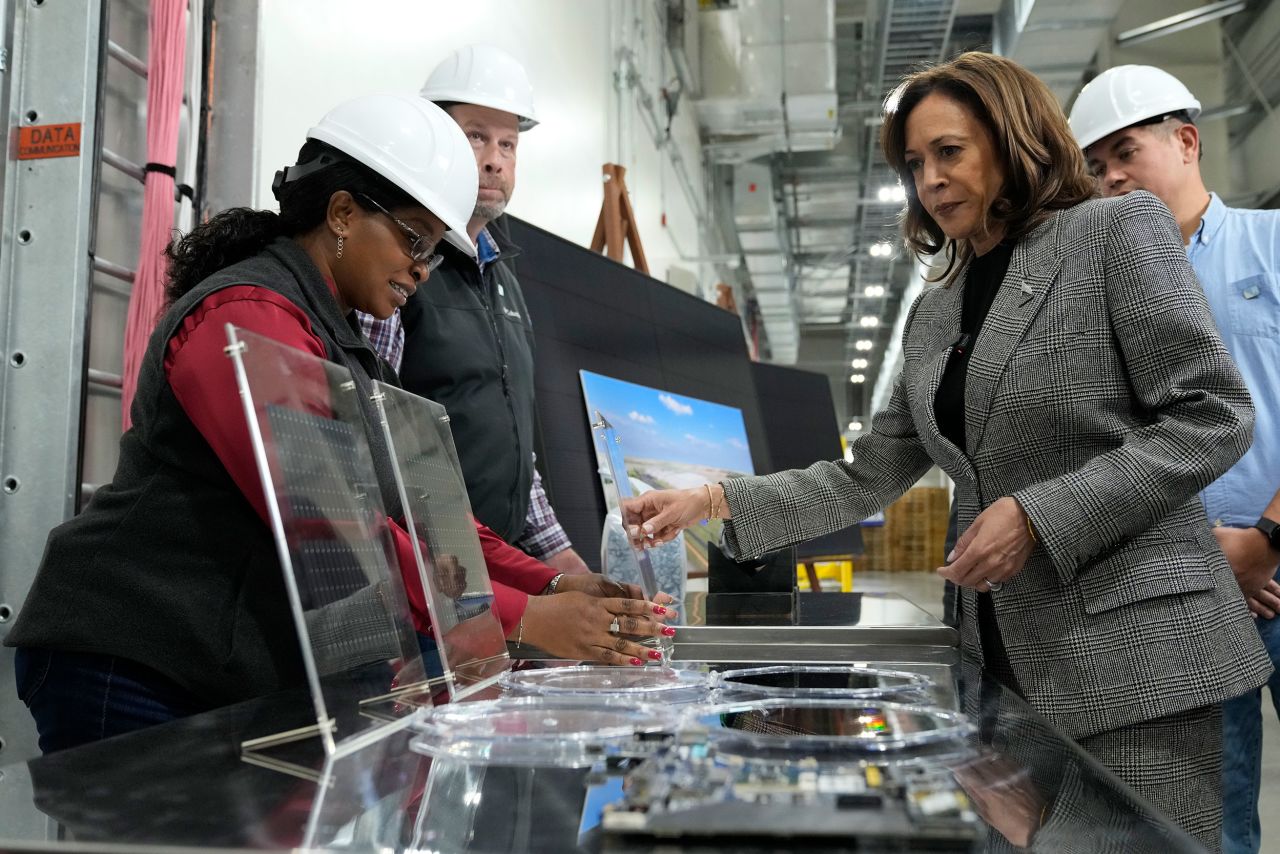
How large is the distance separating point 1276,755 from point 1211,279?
3.41 meters

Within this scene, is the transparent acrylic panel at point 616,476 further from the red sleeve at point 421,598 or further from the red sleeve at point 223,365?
the red sleeve at point 223,365

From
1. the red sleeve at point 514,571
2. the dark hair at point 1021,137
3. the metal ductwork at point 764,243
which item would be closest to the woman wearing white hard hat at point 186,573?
the red sleeve at point 514,571

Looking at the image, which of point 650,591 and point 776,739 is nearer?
point 776,739

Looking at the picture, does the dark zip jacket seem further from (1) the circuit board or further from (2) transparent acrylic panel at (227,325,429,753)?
(1) the circuit board

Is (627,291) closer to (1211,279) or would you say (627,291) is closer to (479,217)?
(479,217)

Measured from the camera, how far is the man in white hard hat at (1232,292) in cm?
182

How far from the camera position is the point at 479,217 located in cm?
231

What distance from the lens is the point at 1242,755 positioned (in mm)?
1887

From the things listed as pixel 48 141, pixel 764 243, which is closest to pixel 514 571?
pixel 48 141

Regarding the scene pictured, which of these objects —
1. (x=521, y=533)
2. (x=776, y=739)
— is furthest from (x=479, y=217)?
(x=776, y=739)

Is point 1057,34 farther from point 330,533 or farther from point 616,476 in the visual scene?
point 330,533

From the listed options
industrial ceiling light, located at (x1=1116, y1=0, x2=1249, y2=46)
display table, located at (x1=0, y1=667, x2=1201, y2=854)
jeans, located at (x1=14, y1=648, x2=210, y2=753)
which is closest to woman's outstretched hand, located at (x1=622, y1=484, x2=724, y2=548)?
jeans, located at (x1=14, y1=648, x2=210, y2=753)

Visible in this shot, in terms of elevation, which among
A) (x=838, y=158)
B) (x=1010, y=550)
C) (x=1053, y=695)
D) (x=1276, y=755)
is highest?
(x=838, y=158)

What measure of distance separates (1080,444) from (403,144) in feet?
2.97
